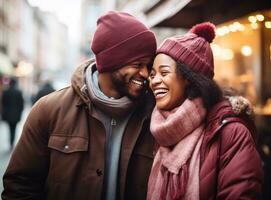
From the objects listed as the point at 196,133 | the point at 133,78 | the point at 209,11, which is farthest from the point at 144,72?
the point at 209,11

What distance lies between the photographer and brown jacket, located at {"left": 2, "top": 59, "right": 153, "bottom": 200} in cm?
257

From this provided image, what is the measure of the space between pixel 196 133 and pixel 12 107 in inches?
393

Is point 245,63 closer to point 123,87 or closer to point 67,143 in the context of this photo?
point 123,87

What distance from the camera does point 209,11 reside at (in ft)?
19.2

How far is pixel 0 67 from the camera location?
2589 centimetres

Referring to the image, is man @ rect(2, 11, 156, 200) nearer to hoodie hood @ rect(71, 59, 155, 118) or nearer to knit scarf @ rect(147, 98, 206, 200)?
hoodie hood @ rect(71, 59, 155, 118)

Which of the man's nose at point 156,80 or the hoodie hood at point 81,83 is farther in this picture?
the hoodie hood at point 81,83

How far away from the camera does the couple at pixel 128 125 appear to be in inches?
91.7

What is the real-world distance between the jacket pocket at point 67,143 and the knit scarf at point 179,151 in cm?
50

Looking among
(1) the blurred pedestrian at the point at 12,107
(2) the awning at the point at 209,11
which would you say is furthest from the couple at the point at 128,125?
(1) the blurred pedestrian at the point at 12,107

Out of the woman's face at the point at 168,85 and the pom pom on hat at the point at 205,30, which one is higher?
the pom pom on hat at the point at 205,30

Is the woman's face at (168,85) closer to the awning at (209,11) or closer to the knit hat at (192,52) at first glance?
the knit hat at (192,52)

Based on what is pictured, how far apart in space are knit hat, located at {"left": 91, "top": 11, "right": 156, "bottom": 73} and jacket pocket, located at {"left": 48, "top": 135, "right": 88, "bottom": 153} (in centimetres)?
52

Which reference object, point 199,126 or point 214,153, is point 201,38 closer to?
point 199,126
